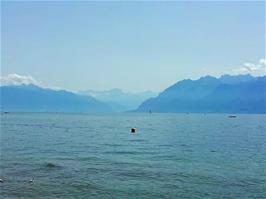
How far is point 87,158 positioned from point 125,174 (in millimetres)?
12550

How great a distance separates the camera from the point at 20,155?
176 ft

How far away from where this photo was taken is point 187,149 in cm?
6372

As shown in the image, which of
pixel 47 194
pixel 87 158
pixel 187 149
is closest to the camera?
pixel 47 194

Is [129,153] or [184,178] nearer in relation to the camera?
[184,178]

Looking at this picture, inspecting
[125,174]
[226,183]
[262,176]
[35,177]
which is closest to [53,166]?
[35,177]

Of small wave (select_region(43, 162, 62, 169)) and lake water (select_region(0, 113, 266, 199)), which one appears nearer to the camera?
lake water (select_region(0, 113, 266, 199))

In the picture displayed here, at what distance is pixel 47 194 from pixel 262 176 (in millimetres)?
22596

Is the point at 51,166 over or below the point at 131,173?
over

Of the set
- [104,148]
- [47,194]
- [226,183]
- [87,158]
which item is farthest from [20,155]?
[226,183]

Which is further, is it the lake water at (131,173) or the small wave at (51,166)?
the small wave at (51,166)

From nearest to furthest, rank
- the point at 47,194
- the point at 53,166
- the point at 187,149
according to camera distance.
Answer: the point at 47,194
the point at 53,166
the point at 187,149

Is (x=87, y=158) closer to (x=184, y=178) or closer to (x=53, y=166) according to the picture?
(x=53, y=166)

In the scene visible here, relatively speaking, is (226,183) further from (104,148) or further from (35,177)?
(104,148)

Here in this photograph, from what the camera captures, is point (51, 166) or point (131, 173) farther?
point (51, 166)
